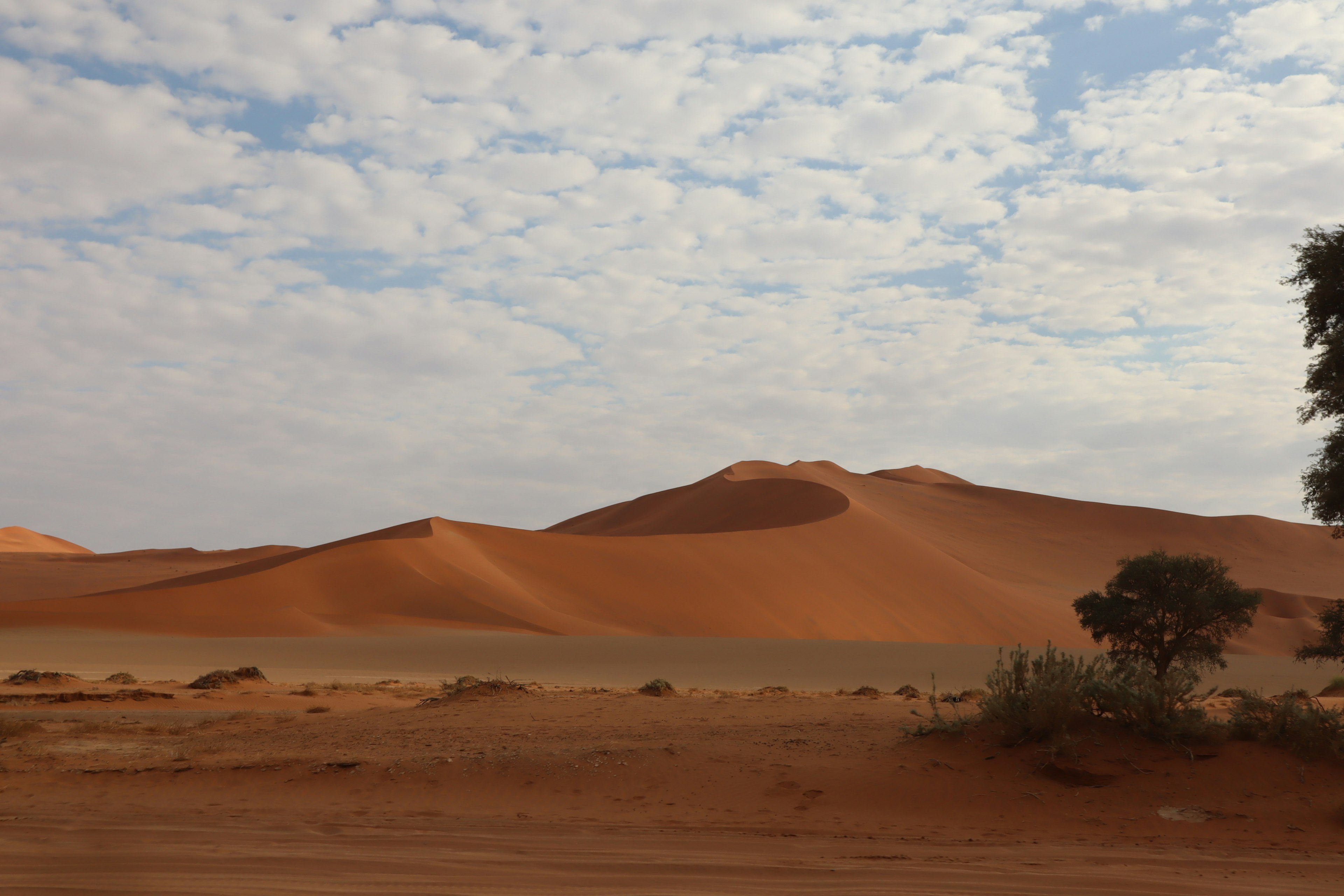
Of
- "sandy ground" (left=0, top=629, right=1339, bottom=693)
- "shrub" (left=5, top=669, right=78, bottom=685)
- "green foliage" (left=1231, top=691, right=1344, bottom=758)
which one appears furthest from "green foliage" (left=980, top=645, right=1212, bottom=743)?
"shrub" (left=5, top=669, right=78, bottom=685)

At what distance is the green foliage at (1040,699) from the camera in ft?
30.5

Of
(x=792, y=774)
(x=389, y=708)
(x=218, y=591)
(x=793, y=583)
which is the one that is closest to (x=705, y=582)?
(x=793, y=583)

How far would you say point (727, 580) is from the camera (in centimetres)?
4697

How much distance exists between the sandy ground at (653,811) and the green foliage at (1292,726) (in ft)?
0.76

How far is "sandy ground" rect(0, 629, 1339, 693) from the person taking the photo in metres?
26.0

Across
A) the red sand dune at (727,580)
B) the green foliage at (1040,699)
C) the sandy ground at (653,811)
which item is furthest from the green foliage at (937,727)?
the red sand dune at (727,580)

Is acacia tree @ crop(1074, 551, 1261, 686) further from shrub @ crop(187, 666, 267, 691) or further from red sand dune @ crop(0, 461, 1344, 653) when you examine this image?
red sand dune @ crop(0, 461, 1344, 653)

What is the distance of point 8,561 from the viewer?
279 feet

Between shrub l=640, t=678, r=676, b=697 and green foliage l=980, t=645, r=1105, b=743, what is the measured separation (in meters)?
8.85

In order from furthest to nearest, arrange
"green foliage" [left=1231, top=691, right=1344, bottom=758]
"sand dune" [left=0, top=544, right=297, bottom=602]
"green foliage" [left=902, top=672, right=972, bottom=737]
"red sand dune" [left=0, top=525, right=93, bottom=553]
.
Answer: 1. "red sand dune" [left=0, top=525, right=93, bottom=553]
2. "sand dune" [left=0, top=544, right=297, bottom=602]
3. "green foliage" [left=902, top=672, right=972, bottom=737]
4. "green foliage" [left=1231, top=691, right=1344, bottom=758]

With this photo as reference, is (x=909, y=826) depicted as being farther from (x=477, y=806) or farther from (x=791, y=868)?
(x=477, y=806)

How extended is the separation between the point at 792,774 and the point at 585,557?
133 ft

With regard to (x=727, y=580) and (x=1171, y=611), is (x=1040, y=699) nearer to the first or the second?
(x=1171, y=611)

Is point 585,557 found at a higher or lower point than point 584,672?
higher
